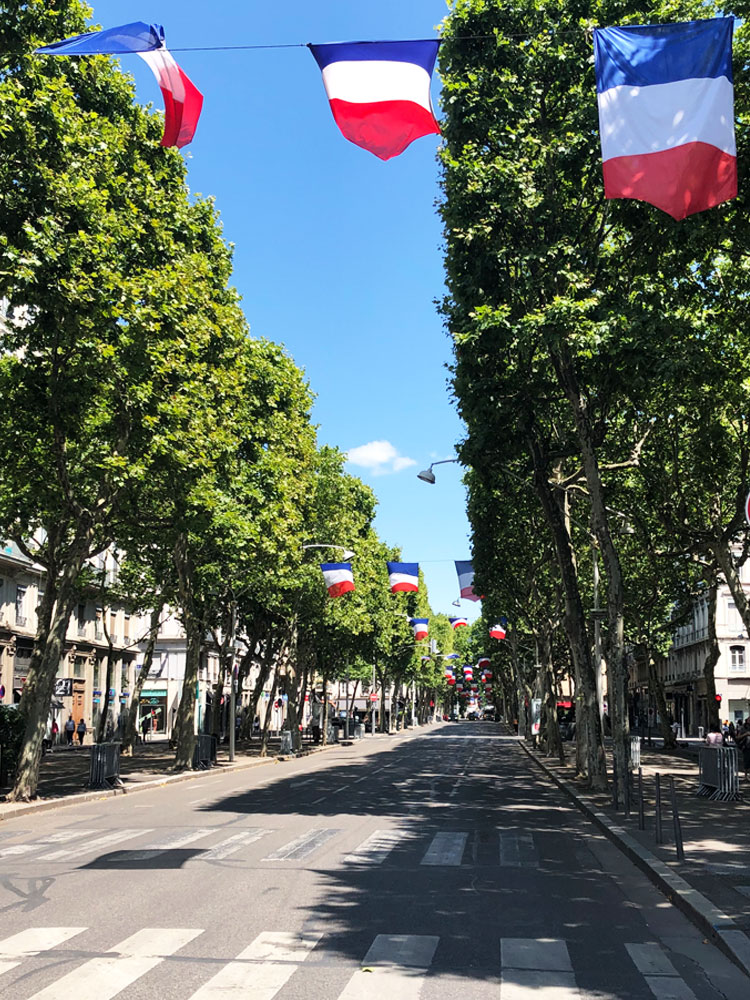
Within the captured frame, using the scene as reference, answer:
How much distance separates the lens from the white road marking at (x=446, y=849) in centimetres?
1341

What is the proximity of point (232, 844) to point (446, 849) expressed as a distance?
306 centimetres

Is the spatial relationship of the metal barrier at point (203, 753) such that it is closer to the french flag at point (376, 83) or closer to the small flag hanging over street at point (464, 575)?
the small flag hanging over street at point (464, 575)

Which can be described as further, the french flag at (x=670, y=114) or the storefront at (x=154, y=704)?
the storefront at (x=154, y=704)

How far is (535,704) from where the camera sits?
196 feet

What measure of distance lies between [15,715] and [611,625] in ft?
45.7

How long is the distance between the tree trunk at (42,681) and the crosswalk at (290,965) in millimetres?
14277

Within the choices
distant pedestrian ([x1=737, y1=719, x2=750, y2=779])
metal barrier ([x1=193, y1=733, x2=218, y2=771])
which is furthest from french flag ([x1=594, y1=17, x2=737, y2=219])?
metal barrier ([x1=193, y1=733, x2=218, y2=771])

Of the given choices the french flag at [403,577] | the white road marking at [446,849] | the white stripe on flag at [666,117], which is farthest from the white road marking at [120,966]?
the french flag at [403,577]

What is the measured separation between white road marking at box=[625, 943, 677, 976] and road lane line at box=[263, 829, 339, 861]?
5.88 meters

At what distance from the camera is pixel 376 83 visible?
11.8 m

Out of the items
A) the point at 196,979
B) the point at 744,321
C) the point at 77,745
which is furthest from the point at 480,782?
the point at 77,745

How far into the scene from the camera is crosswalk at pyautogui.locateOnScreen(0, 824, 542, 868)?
1334 centimetres

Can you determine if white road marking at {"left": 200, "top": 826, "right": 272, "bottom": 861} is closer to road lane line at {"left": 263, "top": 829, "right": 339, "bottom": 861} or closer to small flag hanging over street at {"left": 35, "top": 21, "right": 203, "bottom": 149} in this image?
road lane line at {"left": 263, "top": 829, "right": 339, "bottom": 861}

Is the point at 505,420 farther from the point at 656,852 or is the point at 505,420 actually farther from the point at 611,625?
the point at 656,852
